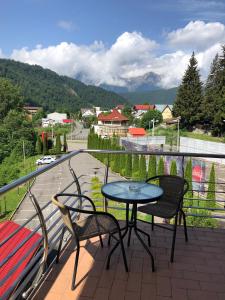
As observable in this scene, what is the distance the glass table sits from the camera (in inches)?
102

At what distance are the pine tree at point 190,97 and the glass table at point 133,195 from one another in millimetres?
38402

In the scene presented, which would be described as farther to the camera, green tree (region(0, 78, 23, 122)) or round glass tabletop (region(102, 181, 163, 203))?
green tree (region(0, 78, 23, 122))

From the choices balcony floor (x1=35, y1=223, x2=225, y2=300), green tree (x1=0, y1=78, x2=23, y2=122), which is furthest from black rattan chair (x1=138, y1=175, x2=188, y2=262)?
green tree (x1=0, y1=78, x2=23, y2=122)

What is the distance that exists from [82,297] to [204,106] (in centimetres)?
3908

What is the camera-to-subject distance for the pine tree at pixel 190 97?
131 feet

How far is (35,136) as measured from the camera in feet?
139

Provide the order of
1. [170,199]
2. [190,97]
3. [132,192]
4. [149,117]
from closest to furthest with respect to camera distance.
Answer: [132,192] < [170,199] < [190,97] < [149,117]

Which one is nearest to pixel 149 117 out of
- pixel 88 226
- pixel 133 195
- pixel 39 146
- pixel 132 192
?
pixel 39 146

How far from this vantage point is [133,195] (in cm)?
273

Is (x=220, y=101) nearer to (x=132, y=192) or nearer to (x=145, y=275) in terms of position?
(x=132, y=192)

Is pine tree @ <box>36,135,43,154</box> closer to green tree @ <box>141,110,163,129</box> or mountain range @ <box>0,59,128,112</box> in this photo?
green tree @ <box>141,110,163,129</box>

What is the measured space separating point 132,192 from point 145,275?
779 mm

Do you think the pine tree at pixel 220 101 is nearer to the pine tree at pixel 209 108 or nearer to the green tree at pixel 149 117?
the pine tree at pixel 209 108

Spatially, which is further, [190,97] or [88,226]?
[190,97]
